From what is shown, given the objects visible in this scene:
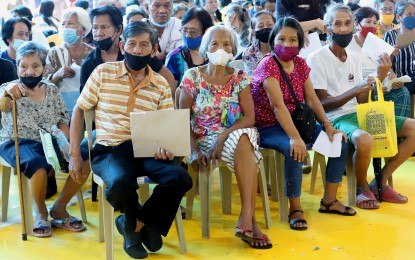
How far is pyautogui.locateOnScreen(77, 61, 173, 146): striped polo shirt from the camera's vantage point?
3947mm

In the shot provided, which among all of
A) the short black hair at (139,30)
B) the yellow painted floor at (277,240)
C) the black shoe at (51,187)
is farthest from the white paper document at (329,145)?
the black shoe at (51,187)

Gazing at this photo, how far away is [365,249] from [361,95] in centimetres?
144

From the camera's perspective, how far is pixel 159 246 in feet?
12.6

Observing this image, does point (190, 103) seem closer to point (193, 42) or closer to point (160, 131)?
point (160, 131)

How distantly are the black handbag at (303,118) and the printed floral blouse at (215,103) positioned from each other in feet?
1.20

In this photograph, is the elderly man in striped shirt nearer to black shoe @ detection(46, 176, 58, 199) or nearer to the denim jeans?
the denim jeans

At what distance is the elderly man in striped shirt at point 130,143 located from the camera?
3762mm

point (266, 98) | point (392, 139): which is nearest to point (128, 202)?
point (266, 98)

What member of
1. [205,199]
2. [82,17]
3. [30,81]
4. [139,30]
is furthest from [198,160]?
[82,17]

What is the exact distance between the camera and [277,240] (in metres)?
4.13

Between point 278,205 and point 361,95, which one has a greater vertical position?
point 361,95

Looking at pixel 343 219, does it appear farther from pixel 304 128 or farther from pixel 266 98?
pixel 266 98

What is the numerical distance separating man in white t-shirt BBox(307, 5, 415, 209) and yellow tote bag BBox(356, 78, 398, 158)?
12 centimetres

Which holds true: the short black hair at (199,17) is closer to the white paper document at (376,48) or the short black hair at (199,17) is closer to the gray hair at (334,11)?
the gray hair at (334,11)
